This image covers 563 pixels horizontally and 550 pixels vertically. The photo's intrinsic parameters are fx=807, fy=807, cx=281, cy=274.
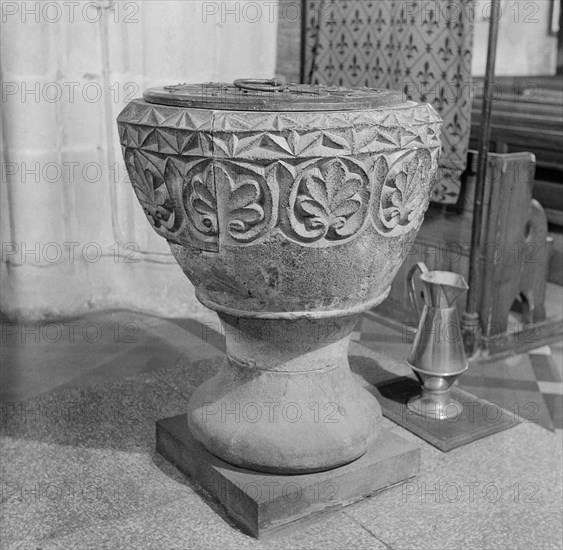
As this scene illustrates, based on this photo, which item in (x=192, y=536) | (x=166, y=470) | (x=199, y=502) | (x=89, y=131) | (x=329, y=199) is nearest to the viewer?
(x=329, y=199)

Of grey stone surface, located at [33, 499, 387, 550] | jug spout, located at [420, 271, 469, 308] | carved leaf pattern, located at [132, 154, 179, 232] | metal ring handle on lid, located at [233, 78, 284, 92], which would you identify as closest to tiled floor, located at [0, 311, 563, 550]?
grey stone surface, located at [33, 499, 387, 550]

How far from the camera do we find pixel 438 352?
260 cm

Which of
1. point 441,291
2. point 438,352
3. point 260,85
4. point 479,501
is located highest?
point 260,85

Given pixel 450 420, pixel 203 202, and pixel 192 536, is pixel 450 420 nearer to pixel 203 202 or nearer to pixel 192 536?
pixel 192 536

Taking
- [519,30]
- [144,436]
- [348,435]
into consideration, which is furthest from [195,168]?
[519,30]

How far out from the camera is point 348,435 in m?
2.11

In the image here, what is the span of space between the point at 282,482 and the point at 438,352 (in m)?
0.81

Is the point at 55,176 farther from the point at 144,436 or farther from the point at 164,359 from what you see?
the point at 144,436

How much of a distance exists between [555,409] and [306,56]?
2.10 meters

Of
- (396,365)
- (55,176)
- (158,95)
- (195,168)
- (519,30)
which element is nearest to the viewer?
(195,168)

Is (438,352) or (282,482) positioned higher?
(438,352)

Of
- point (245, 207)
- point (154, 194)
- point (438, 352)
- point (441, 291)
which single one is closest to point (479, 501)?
point (438, 352)

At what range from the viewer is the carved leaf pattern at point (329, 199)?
5.92 feet

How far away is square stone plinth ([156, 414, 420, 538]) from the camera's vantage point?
1.97 m
